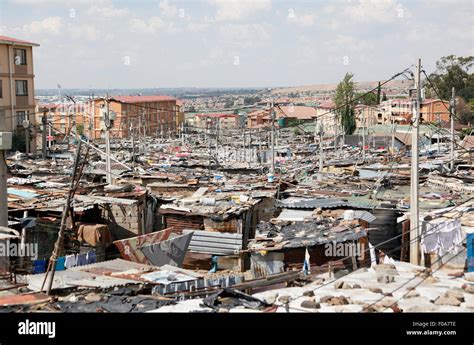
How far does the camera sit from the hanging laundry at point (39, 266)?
11547 mm

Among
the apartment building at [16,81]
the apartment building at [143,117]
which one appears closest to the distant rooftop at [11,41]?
the apartment building at [16,81]

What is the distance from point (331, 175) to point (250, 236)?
7903mm

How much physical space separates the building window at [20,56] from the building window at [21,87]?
0.99 meters

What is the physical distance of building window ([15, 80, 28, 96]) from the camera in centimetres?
3534

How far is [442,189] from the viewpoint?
17578 millimetres

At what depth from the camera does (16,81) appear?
3525 centimetres

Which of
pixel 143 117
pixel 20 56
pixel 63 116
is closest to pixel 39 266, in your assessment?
pixel 63 116

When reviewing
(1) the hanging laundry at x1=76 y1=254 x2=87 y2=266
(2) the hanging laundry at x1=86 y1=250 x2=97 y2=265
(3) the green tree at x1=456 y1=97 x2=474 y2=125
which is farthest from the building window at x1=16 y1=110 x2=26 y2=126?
(3) the green tree at x1=456 y1=97 x2=474 y2=125

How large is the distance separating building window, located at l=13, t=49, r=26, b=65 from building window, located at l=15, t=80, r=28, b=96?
993mm

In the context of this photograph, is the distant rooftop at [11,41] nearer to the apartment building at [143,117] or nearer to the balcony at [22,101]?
the balcony at [22,101]

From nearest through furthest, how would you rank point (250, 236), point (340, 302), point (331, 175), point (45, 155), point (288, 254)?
point (340, 302)
point (288, 254)
point (250, 236)
point (331, 175)
point (45, 155)
